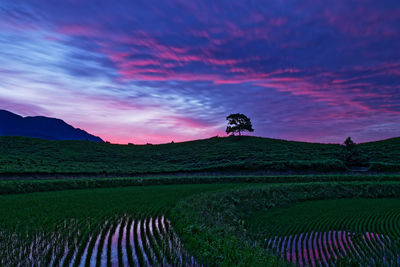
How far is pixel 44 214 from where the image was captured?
56.3 feet

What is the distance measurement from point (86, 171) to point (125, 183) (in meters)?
17.3

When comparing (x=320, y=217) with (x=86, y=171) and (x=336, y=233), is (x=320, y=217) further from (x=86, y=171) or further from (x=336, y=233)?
(x=86, y=171)

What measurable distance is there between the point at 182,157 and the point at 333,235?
6757 centimetres

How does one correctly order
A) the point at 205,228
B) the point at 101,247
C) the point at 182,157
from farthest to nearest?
1. the point at 182,157
2. the point at 205,228
3. the point at 101,247

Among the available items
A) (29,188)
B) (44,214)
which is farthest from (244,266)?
(29,188)

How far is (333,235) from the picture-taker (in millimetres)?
14430

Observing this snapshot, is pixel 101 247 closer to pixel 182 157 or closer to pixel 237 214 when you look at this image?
→ pixel 237 214

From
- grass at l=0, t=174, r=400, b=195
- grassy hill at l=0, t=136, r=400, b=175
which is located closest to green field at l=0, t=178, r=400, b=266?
grass at l=0, t=174, r=400, b=195

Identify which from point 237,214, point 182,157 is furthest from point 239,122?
point 237,214

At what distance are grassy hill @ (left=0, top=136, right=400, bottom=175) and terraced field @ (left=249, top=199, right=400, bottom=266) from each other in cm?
3578

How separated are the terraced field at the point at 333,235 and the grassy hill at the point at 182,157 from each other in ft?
117

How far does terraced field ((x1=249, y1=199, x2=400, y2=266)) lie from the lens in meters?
11.0

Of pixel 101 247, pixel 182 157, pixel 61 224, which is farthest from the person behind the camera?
pixel 182 157

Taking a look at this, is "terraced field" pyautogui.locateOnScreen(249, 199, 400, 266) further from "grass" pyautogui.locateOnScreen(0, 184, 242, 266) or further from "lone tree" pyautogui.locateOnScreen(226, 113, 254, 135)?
"lone tree" pyautogui.locateOnScreen(226, 113, 254, 135)
